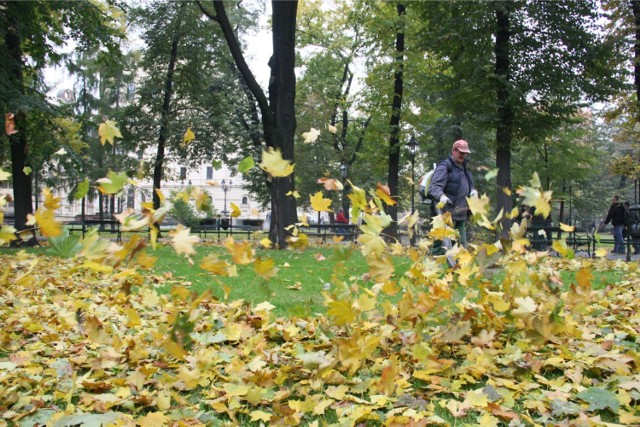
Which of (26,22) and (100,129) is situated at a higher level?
(26,22)

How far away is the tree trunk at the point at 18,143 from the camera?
12.2 metres

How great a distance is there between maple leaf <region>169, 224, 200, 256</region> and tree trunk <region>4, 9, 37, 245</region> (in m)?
11.3

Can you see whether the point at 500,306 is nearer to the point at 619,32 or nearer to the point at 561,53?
the point at 561,53

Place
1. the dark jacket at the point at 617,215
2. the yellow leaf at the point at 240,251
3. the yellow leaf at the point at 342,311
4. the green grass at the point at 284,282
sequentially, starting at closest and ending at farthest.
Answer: the yellow leaf at the point at 240,251 → the yellow leaf at the point at 342,311 → the green grass at the point at 284,282 → the dark jacket at the point at 617,215

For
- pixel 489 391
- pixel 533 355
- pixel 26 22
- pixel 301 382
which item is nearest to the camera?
pixel 489 391

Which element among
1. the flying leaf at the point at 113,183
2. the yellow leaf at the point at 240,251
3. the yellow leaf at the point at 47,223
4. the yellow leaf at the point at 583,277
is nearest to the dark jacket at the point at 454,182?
the yellow leaf at the point at 583,277

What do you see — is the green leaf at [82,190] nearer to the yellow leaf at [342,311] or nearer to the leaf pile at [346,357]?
the leaf pile at [346,357]

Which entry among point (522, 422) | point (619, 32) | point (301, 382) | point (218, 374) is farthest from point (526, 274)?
point (619, 32)

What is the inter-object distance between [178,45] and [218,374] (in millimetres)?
22653

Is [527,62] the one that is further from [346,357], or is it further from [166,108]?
[166,108]

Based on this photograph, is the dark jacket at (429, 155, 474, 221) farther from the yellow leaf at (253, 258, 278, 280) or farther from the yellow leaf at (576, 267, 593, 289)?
the yellow leaf at (253, 258, 278, 280)

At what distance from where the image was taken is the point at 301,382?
2.58m

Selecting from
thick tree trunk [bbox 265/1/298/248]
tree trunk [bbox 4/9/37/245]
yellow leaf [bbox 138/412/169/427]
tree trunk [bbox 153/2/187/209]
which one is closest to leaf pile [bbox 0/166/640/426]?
yellow leaf [bbox 138/412/169/427]

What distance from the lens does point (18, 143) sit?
13672mm
